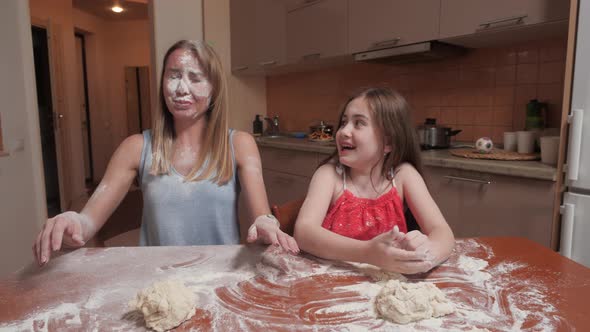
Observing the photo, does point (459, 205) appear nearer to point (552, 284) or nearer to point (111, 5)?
point (552, 284)

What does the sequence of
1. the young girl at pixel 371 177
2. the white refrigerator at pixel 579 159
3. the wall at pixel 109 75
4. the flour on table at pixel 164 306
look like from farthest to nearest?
the wall at pixel 109 75, the white refrigerator at pixel 579 159, the young girl at pixel 371 177, the flour on table at pixel 164 306

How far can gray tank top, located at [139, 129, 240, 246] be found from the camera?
46.3 inches

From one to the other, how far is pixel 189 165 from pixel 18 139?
5.94ft

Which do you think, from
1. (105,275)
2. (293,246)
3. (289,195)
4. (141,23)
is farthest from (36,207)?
(141,23)

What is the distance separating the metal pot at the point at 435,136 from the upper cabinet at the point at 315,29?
76 centimetres

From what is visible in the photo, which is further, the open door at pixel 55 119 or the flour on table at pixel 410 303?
the open door at pixel 55 119

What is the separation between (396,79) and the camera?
8.77ft

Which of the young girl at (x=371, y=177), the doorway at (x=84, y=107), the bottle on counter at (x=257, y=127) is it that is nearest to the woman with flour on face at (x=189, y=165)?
the young girl at (x=371, y=177)

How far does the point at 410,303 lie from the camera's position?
0.61m

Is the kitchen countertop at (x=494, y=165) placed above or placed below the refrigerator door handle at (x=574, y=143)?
below

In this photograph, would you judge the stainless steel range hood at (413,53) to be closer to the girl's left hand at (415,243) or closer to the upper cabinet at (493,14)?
the upper cabinet at (493,14)

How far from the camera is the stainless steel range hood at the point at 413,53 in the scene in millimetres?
2080

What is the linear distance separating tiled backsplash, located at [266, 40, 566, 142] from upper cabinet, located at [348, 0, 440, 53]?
1.21 ft

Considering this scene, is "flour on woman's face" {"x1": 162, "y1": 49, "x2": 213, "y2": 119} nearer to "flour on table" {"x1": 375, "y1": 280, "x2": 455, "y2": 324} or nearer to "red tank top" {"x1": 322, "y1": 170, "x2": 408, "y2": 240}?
"red tank top" {"x1": 322, "y1": 170, "x2": 408, "y2": 240}
